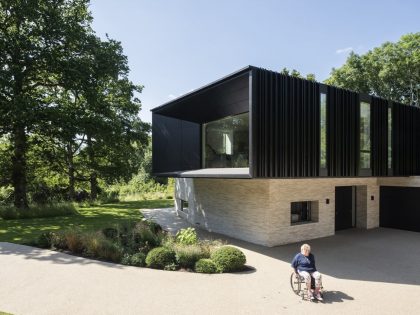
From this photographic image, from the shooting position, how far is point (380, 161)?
14555 millimetres

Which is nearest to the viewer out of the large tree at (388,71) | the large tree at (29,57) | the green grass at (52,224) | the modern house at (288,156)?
the modern house at (288,156)

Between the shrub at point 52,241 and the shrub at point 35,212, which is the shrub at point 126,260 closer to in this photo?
the shrub at point 52,241

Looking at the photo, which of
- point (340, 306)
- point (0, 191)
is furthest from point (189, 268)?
point (0, 191)

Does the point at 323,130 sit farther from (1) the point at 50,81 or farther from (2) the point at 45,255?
(1) the point at 50,81

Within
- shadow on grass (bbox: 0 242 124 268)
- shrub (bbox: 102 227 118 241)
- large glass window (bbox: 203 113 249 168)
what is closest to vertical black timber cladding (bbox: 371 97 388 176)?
large glass window (bbox: 203 113 249 168)

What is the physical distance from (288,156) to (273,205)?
238cm

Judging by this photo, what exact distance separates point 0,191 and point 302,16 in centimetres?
3124

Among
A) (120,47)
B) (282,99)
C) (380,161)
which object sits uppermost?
(120,47)

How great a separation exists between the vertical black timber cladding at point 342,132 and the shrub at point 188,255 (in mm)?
6379

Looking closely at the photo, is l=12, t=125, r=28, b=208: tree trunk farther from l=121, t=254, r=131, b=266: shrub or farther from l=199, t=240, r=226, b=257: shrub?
l=199, t=240, r=226, b=257: shrub

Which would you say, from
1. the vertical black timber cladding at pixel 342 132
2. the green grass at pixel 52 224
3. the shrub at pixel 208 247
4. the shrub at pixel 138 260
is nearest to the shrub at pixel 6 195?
the green grass at pixel 52 224

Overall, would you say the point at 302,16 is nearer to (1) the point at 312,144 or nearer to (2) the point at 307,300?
(1) the point at 312,144

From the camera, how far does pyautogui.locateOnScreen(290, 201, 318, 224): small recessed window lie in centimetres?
1371

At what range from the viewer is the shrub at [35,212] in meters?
19.0
